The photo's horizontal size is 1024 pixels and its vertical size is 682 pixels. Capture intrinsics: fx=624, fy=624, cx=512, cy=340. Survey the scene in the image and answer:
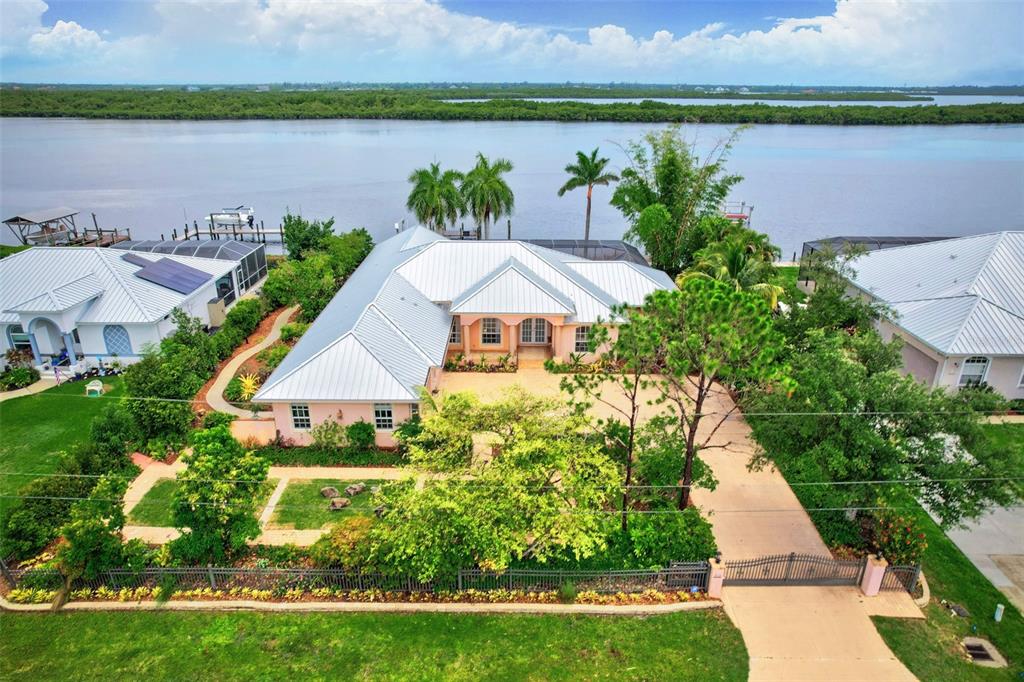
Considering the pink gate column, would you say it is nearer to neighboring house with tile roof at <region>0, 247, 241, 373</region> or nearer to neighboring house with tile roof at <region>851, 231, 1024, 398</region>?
neighboring house with tile roof at <region>851, 231, 1024, 398</region>

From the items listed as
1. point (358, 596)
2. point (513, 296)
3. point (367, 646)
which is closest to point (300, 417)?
point (358, 596)

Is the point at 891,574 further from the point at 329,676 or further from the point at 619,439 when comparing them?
the point at 329,676

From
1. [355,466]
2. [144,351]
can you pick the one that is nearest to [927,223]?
[355,466]

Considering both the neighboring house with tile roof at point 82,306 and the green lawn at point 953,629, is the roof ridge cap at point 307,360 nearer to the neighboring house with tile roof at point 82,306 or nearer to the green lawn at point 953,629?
the neighboring house with tile roof at point 82,306

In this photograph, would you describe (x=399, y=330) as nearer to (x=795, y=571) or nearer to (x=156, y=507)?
(x=156, y=507)

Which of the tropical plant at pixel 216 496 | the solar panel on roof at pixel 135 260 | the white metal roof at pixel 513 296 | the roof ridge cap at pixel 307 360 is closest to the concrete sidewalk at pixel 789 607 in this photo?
the white metal roof at pixel 513 296

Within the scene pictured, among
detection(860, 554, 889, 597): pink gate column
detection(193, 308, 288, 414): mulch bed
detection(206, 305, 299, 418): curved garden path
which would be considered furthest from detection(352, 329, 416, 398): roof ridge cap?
detection(860, 554, 889, 597): pink gate column
